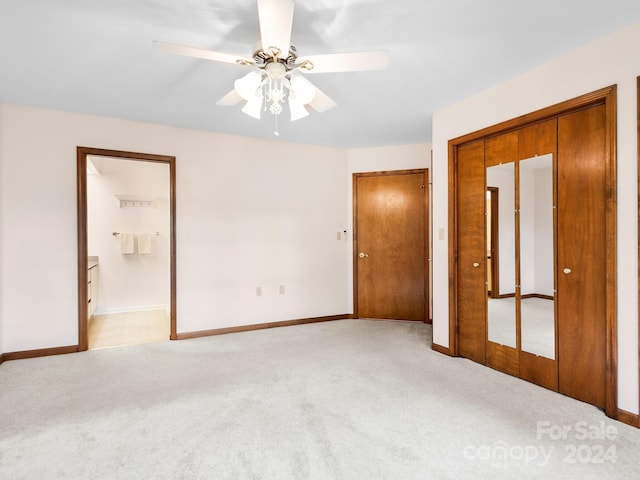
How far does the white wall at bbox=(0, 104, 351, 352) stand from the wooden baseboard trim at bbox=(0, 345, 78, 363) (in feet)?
0.15

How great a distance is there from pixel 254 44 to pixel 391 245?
310cm

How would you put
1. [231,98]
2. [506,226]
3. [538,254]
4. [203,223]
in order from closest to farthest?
[231,98] → [538,254] → [506,226] → [203,223]

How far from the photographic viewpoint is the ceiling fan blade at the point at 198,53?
162 centimetres

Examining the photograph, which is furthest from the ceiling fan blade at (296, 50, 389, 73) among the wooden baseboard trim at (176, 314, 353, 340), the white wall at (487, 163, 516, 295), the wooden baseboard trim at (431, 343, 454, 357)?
the wooden baseboard trim at (176, 314, 353, 340)

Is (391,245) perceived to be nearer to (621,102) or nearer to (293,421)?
(621,102)

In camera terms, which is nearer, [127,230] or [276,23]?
[276,23]

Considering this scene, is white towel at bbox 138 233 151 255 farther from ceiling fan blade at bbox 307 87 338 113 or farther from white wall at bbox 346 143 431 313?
ceiling fan blade at bbox 307 87 338 113

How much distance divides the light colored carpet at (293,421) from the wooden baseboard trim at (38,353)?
87 mm

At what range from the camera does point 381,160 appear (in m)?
4.53

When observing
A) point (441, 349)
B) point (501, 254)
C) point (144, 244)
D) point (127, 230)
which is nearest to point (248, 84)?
point (501, 254)

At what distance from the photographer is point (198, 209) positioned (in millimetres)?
3828

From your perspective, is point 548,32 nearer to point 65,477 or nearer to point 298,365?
point 298,365

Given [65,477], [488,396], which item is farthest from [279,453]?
[488,396]

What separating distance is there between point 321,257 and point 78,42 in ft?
10.7
